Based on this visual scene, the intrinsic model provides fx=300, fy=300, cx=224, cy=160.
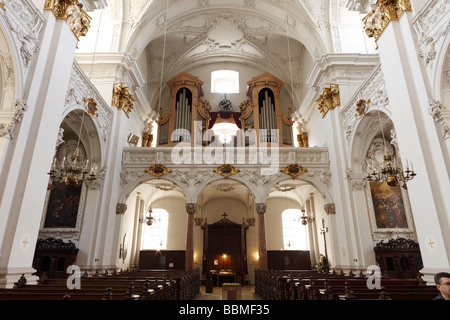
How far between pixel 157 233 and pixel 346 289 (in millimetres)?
16263

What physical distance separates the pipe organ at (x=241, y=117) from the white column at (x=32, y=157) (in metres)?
7.82

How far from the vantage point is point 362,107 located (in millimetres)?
10477

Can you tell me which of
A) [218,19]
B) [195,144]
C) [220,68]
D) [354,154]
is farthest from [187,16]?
[354,154]

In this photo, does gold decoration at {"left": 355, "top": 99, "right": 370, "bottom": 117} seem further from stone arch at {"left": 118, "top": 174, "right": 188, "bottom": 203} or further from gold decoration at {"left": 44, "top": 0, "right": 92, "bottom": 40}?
gold decoration at {"left": 44, "top": 0, "right": 92, "bottom": 40}

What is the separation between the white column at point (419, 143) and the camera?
604cm

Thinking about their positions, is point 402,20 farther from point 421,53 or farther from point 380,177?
point 380,177

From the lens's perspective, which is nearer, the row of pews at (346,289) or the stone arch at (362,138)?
the row of pews at (346,289)

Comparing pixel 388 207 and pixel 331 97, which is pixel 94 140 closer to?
pixel 331 97

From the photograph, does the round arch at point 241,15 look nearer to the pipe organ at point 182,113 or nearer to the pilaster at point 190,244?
the pipe organ at point 182,113

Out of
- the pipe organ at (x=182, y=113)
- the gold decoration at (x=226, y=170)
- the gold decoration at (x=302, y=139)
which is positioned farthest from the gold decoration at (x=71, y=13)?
the gold decoration at (x=302, y=139)

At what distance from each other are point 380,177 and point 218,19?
43.1 feet

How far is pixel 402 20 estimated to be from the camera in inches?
295

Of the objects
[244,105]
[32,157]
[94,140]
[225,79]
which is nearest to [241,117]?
[244,105]

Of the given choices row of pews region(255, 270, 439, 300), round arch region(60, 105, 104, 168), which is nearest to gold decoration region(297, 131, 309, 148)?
row of pews region(255, 270, 439, 300)
